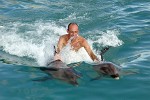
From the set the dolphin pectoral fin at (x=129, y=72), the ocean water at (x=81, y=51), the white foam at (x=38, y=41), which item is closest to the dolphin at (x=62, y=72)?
the ocean water at (x=81, y=51)

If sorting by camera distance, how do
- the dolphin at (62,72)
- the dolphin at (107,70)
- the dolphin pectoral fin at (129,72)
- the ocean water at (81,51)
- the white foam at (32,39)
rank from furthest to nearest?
the white foam at (32,39) → the dolphin pectoral fin at (129,72) → the dolphin at (107,70) → the dolphin at (62,72) → the ocean water at (81,51)

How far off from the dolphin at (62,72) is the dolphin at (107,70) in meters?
0.63

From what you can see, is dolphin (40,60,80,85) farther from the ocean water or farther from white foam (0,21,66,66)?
white foam (0,21,66,66)

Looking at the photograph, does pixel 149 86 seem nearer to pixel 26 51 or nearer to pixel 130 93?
pixel 130 93

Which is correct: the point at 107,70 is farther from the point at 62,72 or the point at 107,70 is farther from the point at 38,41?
the point at 38,41

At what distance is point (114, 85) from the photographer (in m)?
7.74

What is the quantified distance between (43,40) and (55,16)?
3.07 meters

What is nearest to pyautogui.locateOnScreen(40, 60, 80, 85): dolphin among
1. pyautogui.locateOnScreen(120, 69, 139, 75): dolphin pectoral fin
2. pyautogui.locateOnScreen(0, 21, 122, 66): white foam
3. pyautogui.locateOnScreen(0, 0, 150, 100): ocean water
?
pyautogui.locateOnScreen(0, 0, 150, 100): ocean water

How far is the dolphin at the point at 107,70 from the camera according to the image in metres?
8.12

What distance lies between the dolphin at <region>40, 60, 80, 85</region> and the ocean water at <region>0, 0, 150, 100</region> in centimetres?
13

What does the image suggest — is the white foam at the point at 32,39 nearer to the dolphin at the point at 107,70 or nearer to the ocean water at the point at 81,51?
the ocean water at the point at 81,51

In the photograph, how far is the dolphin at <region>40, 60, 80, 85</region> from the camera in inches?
304

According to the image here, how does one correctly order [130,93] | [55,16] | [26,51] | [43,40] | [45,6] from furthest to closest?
1. [45,6]
2. [55,16]
3. [43,40]
4. [26,51]
5. [130,93]

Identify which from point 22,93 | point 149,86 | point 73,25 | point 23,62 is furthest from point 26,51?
point 149,86
